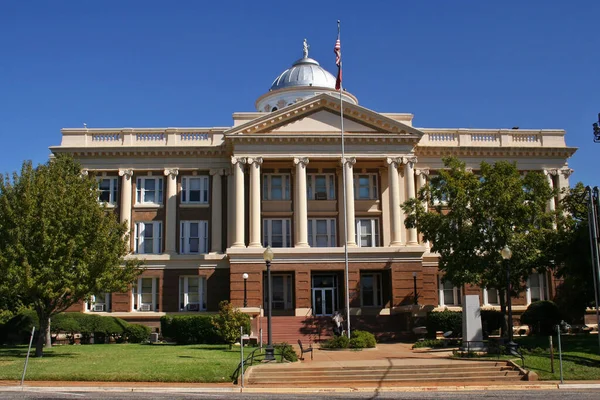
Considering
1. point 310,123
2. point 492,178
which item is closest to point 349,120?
point 310,123

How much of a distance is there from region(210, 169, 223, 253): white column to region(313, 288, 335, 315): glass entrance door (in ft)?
24.5

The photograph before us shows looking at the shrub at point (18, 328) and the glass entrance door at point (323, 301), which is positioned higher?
the glass entrance door at point (323, 301)

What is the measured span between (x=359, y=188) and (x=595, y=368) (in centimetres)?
2569

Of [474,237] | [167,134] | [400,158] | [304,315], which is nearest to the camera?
[474,237]

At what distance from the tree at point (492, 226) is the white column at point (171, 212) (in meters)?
18.7

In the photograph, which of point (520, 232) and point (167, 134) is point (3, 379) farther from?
point (167, 134)

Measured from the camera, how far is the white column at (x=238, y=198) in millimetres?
45312

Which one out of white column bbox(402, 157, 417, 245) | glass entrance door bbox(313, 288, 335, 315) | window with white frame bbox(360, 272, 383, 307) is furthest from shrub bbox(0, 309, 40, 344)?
white column bbox(402, 157, 417, 245)

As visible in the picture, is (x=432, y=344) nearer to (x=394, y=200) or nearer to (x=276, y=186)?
(x=394, y=200)

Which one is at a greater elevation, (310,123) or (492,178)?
(310,123)

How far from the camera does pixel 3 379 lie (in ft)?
73.7

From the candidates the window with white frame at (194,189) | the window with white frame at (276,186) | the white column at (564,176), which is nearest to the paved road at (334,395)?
the window with white frame at (276,186)

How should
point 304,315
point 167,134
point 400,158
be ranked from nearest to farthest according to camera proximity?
point 304,315 → point 400,158 → point 167,134

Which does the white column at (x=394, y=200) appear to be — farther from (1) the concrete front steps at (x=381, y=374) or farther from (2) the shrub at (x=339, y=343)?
(1) the concrete front steps at (x=381, y=374)
